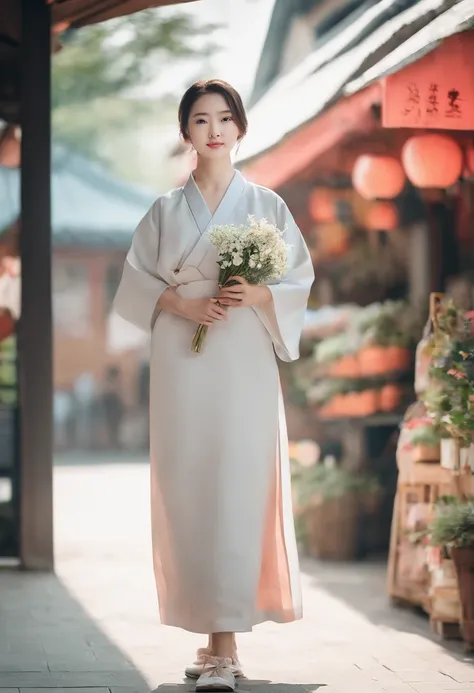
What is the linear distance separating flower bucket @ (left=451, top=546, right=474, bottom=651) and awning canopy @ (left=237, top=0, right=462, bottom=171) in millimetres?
2330

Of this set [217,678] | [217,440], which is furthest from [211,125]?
[217,678]

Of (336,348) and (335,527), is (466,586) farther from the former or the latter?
(336,348)

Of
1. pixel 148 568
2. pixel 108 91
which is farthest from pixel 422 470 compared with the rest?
pixel 108 91

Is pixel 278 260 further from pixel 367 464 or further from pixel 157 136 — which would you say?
pixel 157 136

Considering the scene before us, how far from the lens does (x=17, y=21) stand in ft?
24.8

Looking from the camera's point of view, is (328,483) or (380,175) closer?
(380,175)

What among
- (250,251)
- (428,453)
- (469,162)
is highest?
(469,162)

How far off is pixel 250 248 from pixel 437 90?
2.06 metres

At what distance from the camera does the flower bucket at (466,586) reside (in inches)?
211

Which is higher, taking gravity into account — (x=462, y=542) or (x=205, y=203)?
(x=205, y=203)

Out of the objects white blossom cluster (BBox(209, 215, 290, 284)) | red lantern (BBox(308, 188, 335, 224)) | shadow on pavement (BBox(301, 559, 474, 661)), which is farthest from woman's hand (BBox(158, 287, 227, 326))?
red lantern (BBox(308, 188, 335, 224))

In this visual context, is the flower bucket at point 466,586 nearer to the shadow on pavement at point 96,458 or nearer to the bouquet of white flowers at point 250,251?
the bouquet of white flowers at point 250,251

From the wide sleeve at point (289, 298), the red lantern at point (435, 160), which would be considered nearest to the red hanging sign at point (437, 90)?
the red lantern at point (435, 160)

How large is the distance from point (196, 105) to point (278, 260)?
26.4 inches
